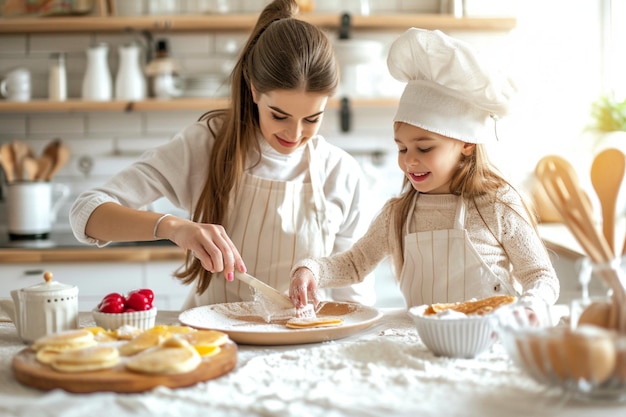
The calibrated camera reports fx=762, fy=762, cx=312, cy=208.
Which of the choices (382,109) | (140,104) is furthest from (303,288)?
(382,109)

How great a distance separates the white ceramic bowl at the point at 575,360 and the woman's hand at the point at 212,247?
58cm

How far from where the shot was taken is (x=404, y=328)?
4.64 feet

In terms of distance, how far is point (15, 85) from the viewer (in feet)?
10.4

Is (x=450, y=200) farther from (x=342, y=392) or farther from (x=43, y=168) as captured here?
(x=43, y=168)

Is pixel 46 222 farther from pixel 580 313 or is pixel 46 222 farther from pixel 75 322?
pixel 580 313

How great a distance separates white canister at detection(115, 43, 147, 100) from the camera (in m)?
3.19

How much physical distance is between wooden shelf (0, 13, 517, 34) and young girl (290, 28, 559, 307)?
1.67m

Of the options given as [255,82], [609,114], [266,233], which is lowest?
[266,233]

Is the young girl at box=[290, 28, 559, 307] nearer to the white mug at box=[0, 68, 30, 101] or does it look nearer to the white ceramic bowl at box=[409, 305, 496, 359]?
the white ceramic bowl at box=[409, 305, 496, 359]

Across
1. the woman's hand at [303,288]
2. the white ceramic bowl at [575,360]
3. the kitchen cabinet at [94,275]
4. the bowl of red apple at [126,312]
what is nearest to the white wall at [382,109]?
the kitchen cabinet at [94,275]

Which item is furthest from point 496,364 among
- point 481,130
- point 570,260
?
point 570,260

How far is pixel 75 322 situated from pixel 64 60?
7.51 feet

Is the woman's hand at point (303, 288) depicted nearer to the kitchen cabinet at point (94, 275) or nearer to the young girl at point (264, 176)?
the young girl at point (264, 176)

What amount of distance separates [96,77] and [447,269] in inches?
83.7
